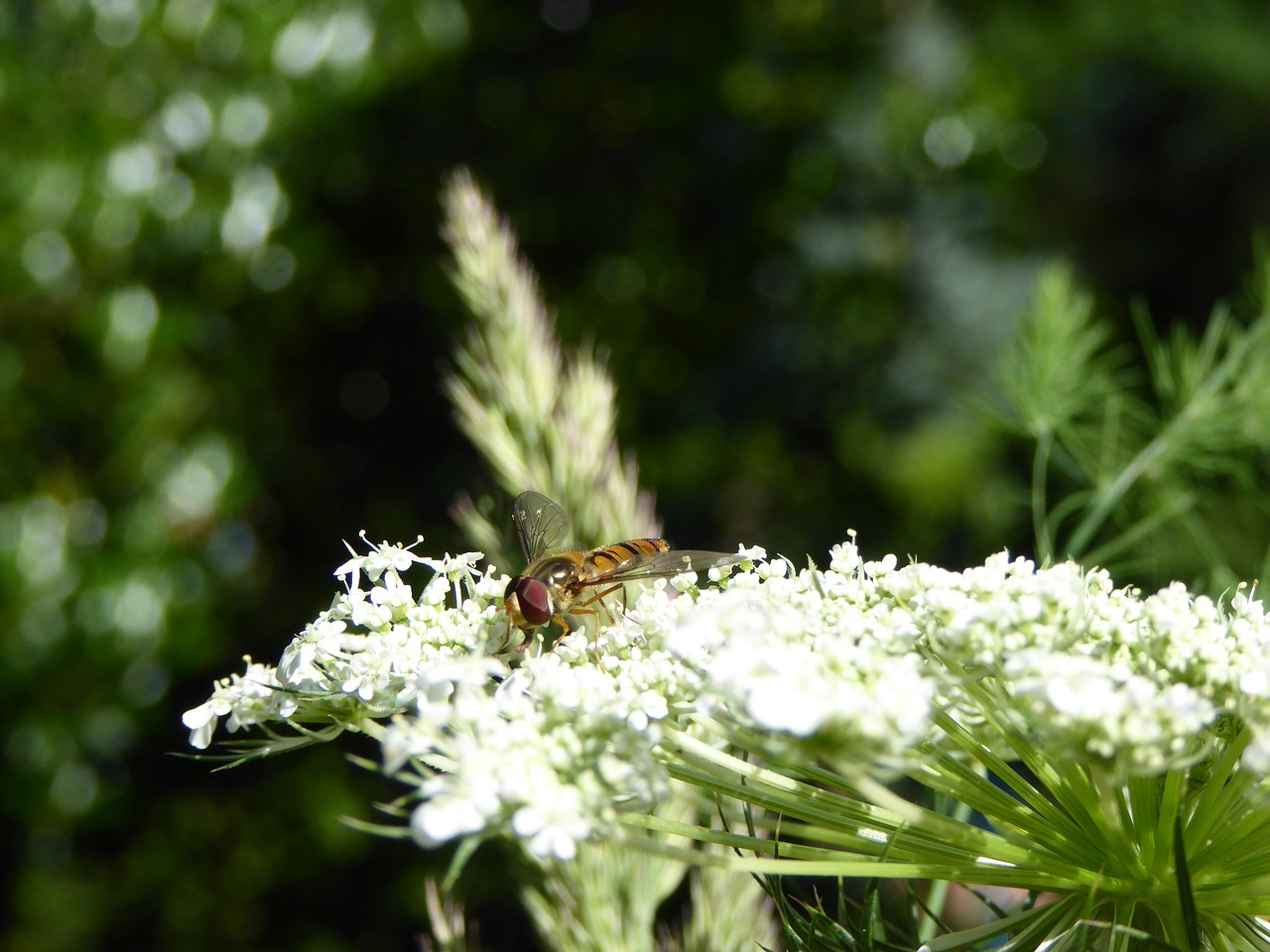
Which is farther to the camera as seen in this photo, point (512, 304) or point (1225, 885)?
point (512, 304)

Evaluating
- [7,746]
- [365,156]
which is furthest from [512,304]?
[365,156]

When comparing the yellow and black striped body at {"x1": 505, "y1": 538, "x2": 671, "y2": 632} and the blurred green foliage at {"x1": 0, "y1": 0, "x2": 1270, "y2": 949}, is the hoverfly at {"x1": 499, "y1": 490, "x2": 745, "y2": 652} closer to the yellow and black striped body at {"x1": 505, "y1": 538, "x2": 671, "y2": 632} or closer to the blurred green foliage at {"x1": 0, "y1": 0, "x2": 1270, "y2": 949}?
the yellow and black striped body at {"x1": 505, "y1": 538, "x2": 671, "y2": 632}

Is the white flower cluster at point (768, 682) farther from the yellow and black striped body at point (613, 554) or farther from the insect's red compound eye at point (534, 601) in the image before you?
the yellow and black striped body at point (613, 554)

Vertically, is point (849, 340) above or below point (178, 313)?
above

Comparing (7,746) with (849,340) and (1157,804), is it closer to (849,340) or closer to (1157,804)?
(1157,804)

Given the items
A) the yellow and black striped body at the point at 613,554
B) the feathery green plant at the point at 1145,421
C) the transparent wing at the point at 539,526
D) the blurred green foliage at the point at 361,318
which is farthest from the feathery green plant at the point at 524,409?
the blurred green foliage at the point at 361,318

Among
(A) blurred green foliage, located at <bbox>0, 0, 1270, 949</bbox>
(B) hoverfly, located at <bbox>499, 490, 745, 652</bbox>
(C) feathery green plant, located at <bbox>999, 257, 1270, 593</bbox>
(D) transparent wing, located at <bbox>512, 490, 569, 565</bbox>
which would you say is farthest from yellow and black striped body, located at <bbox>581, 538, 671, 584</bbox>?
(A) blurred green foliage, located at <bbox>0, 0, 1270, 949</bbox>
